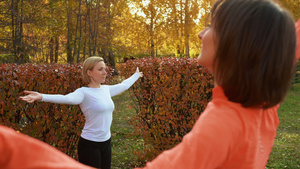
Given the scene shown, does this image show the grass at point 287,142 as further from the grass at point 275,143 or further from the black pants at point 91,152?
the black pants at point 91,152

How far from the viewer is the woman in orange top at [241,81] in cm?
78

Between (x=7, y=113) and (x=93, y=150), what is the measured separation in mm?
1619

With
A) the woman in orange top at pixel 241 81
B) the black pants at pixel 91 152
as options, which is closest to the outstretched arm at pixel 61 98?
the black pants at pixel 91 152

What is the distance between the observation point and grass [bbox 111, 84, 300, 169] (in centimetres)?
639

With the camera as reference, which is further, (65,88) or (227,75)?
(65,88)

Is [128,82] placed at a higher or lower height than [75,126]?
higher

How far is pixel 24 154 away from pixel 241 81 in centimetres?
64

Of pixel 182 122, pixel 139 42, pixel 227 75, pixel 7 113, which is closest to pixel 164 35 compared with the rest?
pixel 139 42

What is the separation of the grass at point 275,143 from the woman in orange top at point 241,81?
532cm

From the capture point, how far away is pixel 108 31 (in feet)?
49.4

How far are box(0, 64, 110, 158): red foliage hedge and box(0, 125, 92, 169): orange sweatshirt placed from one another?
3968mm

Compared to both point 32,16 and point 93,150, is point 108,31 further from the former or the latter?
point 93,150

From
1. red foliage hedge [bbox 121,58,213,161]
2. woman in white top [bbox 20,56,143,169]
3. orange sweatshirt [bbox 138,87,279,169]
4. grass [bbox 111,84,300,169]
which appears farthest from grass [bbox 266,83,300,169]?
orange sweatshirt [bbox 138,87,279,169]

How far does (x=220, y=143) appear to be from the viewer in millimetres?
778
